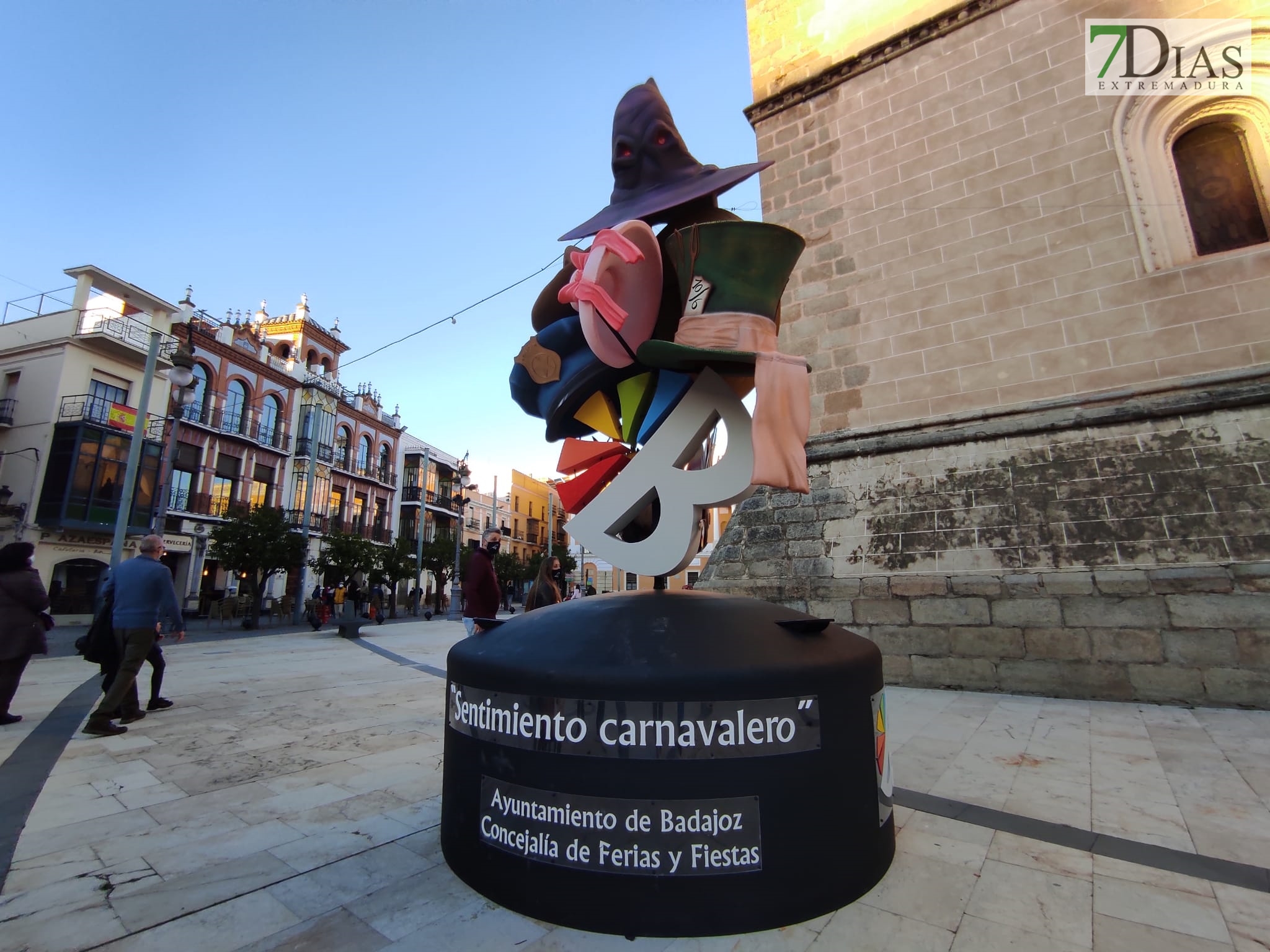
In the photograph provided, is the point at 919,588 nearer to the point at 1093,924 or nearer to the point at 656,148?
the point at 1093,924

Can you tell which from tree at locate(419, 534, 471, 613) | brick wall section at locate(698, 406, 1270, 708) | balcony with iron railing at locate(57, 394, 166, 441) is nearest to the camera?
brick wall section at locate(698, 406, 1270, 708)

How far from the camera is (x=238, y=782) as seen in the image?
3.68 metres

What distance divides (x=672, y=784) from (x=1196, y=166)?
9583mm

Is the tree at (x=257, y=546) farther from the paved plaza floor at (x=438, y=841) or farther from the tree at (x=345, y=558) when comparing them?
the paved plaza floor at (x=438, y=841)

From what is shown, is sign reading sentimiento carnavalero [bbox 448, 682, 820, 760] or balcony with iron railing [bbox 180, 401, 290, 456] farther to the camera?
balcony with iron railing [bbox 180, 401, 290, 456]

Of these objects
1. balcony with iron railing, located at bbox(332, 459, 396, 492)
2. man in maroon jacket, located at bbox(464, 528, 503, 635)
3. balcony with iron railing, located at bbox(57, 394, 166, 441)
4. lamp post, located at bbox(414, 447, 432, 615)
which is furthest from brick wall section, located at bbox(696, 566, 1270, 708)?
balcony with iron railing, located at bbox(332, 459, 396, 492)

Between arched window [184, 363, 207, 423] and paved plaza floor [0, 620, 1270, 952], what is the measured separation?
23635 mm

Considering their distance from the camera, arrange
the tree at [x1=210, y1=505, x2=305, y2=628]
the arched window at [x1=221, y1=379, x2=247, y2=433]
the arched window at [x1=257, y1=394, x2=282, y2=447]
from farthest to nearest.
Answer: the arched window at [x1=257, y1=394, x2=282, y2=447] < the arched window at [x1=221, y1=379, x2=247, y2=433] < the tree at [x1=210, y1=505, x2=305, y2=628]

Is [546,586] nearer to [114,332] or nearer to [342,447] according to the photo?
[114,332]

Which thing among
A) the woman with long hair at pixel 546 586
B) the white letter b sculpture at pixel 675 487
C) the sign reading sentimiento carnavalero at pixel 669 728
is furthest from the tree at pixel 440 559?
the sign reading sentimiento carnavalero at pixel 669 728

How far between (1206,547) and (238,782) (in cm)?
863

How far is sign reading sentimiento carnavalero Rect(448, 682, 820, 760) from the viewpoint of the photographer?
2213mm

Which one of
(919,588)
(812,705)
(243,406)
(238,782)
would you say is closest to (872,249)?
(919,588)

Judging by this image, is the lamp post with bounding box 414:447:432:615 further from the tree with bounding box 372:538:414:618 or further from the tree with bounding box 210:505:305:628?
the tree with bounding box 210:505:305:628
